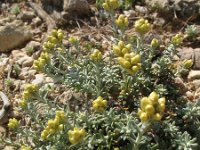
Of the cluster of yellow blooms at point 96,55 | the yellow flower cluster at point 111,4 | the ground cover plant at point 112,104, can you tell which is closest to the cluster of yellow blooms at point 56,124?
the ground cover plant at point 112,104

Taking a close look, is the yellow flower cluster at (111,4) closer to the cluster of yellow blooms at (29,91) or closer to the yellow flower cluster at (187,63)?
the yellow flower cluster at (187,63)

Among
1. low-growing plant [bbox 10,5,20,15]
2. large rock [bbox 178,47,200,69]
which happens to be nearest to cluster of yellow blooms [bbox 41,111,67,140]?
large rock [bbox 178,47,200,69]

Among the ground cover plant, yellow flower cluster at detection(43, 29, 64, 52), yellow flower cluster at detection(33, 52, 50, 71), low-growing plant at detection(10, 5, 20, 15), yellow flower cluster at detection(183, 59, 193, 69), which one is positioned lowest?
the ground cover plant

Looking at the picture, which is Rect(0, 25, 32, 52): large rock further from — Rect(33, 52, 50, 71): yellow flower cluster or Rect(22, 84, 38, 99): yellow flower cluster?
Rect(22, 84, 38, 99): yellow flower cluster

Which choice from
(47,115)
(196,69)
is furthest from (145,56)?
(47,115)

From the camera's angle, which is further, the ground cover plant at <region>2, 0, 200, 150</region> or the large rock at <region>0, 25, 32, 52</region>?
the large rock at <region>0, 25, 32, 52</region>

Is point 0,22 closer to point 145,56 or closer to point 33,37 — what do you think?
point 33,37
